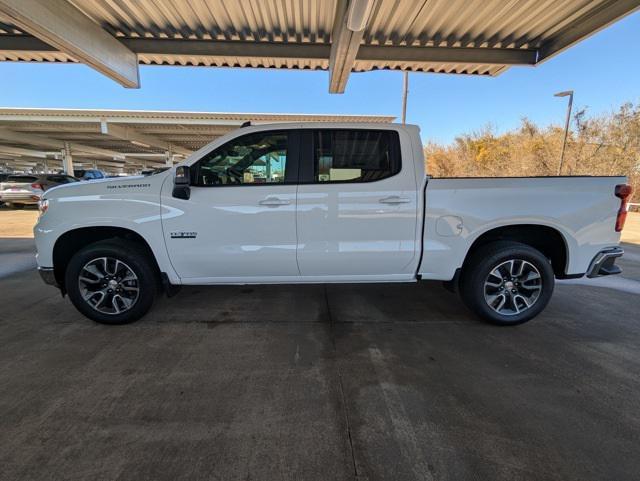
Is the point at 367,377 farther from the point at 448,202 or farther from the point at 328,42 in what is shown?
the point at 328,42

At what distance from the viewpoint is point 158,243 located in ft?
11.1

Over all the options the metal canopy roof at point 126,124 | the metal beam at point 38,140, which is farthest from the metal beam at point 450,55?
the metal beam at point 38,140

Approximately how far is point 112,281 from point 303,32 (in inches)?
212

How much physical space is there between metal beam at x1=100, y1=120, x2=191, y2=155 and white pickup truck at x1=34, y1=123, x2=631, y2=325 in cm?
2024

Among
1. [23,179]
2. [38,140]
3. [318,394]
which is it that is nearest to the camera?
[318,394]

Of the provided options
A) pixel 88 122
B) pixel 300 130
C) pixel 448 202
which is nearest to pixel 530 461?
pixel 448 202

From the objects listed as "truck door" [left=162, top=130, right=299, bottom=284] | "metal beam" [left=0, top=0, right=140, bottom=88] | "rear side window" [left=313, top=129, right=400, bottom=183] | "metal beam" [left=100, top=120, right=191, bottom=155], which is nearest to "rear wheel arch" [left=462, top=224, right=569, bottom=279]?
"rear side window" [left=313, top=129, right=400, bottom=183]

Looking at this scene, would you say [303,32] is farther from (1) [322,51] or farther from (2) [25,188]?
(2) [25,188]

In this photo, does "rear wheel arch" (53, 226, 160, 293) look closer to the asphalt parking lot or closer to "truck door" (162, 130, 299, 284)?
"truck door" (162, 130, 299, 284)

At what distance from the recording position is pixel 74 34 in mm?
5367

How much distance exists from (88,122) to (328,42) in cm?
1949

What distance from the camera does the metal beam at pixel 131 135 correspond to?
1994cm

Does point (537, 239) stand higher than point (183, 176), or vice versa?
point (183, 176)

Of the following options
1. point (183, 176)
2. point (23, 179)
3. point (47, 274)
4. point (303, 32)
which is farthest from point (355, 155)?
point (23, 179)
